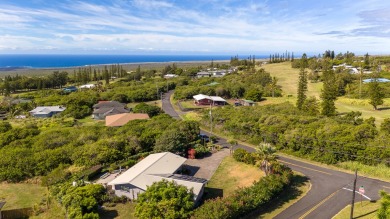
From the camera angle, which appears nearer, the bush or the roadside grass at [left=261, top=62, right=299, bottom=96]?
the bush

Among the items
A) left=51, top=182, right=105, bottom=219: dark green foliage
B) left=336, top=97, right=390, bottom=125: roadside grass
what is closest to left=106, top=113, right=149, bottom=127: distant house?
left=51, top=182, right=105, bottom=219: dark green foliage

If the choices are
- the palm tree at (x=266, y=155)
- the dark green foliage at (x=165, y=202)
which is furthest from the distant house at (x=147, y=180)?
the palm tree at (x=266, y=155)

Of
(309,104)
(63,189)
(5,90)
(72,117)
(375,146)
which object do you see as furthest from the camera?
(5,90)

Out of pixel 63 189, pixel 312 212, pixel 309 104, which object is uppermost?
pixel 309 104

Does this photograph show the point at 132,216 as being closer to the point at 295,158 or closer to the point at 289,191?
the point at 289,191

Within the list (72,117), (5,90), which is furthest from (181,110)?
→ (5,90)

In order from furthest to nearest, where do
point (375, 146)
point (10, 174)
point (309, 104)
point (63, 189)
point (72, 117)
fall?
point (72, 117)
point (309, 104)
point (375, 146)
point (10, 174)
point (63, 189)

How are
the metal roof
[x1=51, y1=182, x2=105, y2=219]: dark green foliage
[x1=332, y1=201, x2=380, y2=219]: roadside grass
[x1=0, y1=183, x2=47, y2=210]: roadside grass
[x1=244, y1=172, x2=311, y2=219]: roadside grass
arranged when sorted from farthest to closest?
[x1=0, y1=183, x2=47, y2=210]: roadside grass → the metal roof → [x1=244, y1=172, x2=311, y2=219]: roadside grass → [x1=332, y1=201, x2=380, y2=219]: roadside grass → [x1=51, y1=182, x2=105, y2=219]: dark green foliage

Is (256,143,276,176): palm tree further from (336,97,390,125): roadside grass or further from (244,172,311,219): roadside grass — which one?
(336,97,390,125): roadside grass
